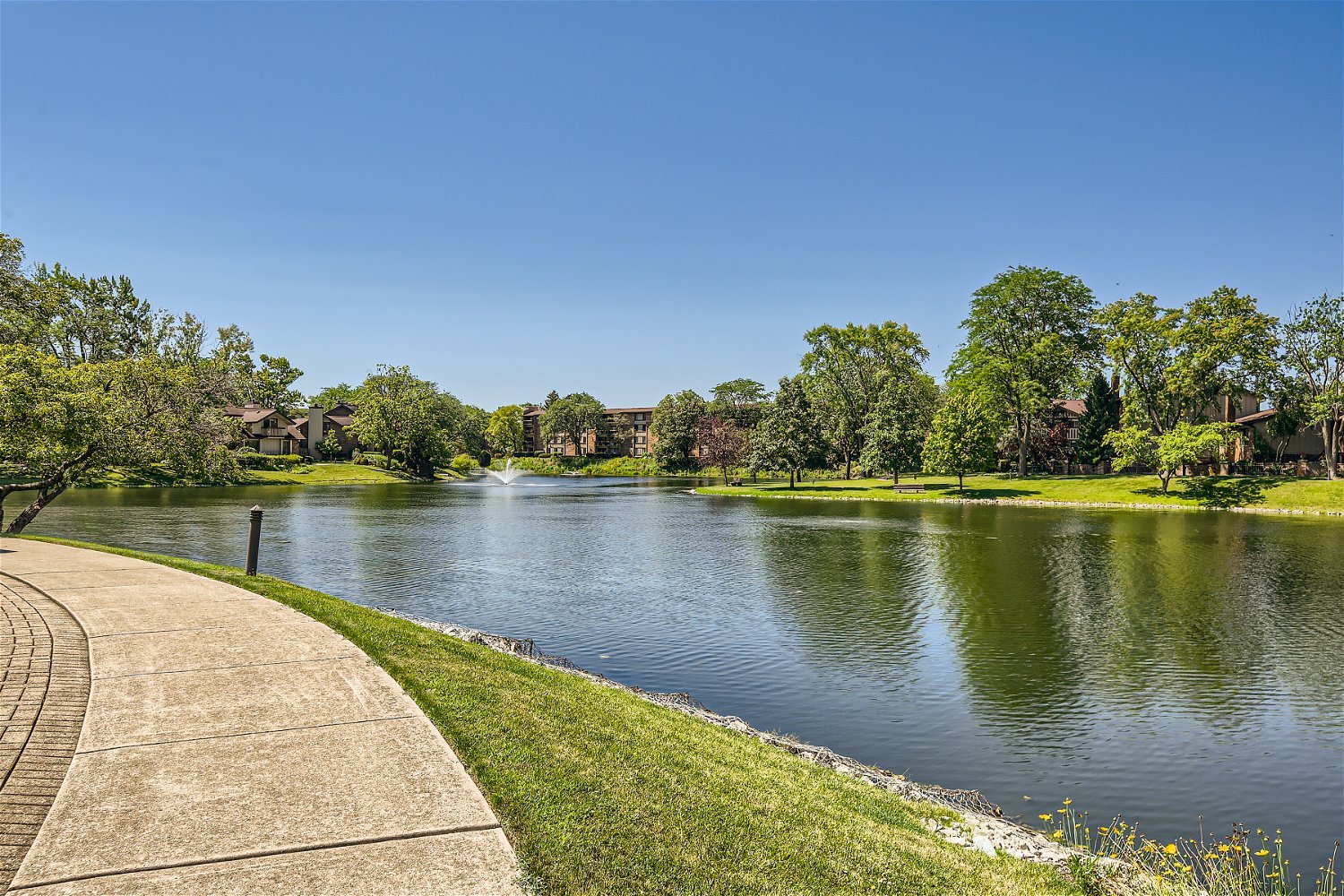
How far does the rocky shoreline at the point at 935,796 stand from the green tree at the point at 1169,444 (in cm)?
5670

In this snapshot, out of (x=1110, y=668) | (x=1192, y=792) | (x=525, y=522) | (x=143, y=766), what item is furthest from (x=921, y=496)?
(x=143, y=766)

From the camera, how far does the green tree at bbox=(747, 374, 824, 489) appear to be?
7350cm

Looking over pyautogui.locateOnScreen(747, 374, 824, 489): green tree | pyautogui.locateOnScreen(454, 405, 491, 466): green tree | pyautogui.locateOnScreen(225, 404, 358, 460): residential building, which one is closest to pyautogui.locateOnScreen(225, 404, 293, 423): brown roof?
pyautogui.locateOnScreen(225, 404, 358, 460): residential building

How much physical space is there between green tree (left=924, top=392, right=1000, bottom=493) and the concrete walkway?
204ft

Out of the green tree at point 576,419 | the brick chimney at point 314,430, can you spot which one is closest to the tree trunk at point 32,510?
the brick chimney at point 314,430

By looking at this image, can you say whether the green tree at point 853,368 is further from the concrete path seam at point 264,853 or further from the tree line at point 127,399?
the concrete path seam at point 264,853

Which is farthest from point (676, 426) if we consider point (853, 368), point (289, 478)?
point (289, 478)

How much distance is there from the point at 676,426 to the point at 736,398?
13183 mm

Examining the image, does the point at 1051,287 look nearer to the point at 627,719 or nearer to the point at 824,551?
the point at 824,551

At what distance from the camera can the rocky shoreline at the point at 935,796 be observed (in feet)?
23.4

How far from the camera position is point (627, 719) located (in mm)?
8750

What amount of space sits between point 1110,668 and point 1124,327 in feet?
189

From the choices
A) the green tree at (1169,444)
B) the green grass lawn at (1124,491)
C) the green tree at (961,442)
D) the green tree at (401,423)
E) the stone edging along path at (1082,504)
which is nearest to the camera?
the stone edging along path at (1082,504)

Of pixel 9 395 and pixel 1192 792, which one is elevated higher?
pixel 9 395
